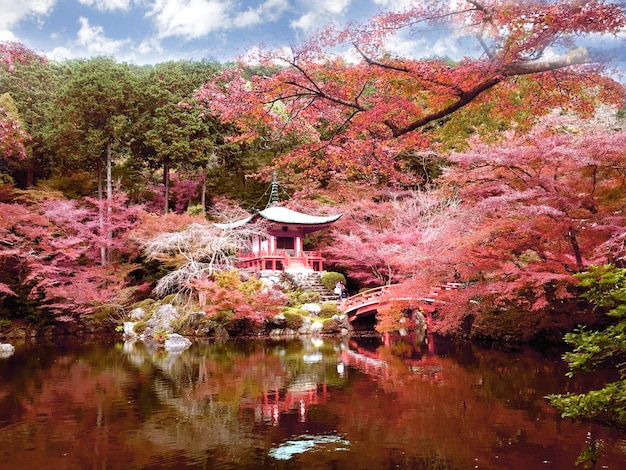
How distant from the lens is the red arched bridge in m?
13.8

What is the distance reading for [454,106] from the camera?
14.2 ft

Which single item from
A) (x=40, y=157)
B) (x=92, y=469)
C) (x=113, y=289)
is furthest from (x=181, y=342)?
(x=40, y=157)

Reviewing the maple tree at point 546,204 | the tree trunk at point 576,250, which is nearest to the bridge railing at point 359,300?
the maple tree at point 546,204

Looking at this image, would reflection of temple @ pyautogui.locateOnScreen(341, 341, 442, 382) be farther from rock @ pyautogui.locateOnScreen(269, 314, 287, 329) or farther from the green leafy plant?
the green leafy plant

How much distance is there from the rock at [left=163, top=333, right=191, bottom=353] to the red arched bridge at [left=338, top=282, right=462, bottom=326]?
571 cm

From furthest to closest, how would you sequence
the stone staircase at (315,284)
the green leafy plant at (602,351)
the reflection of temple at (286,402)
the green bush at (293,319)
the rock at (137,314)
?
the stone staircase at (315,284)
the rock at (137,314)
the green bush at (293,319)
the reflection of temple at (286,402)
the green leafy plant at (602,351)

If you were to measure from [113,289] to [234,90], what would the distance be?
48.5 ft

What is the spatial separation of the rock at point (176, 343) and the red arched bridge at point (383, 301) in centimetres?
571

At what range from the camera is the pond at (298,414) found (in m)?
4.80

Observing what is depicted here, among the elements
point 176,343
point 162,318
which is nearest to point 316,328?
point 176,343

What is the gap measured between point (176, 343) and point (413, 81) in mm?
11563

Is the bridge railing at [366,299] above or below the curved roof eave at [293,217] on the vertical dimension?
below

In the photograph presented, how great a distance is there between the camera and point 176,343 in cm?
1384

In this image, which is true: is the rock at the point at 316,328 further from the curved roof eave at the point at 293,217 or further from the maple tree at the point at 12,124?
the maple tree at the point at 12,124
